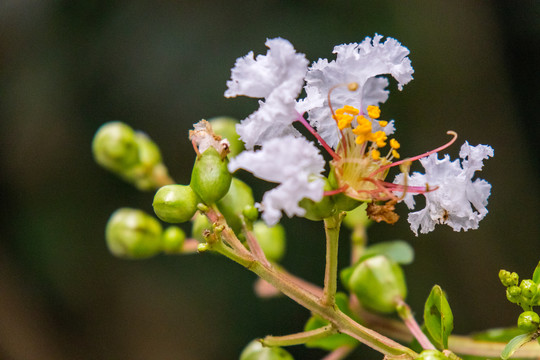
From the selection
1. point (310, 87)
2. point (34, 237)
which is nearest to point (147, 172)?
point (310, 87)

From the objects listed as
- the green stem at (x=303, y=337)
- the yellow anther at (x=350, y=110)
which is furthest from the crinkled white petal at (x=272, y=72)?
the green stem at (x=303, y=337)

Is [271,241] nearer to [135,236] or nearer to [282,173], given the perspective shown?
[135,236]

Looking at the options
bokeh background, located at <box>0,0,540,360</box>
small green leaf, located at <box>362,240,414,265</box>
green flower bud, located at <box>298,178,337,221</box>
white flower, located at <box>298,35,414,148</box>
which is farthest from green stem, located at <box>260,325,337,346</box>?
bokeh background, located at <box>0,0,540,360</box>

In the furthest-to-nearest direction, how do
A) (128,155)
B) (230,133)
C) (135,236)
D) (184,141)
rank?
(184,141) < (128,155) < (135,236) < (230,133)

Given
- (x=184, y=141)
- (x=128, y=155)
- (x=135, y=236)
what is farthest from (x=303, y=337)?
(x=184, y=141)

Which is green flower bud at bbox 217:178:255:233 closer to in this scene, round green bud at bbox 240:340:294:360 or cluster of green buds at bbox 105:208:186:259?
round green bud at bbox 240:340:294:360

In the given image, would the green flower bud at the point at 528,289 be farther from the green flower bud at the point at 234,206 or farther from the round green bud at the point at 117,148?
the round green bud at the point at 117,148

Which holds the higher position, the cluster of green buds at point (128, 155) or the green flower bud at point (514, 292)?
the cluster of green buds at point (128, 155)
